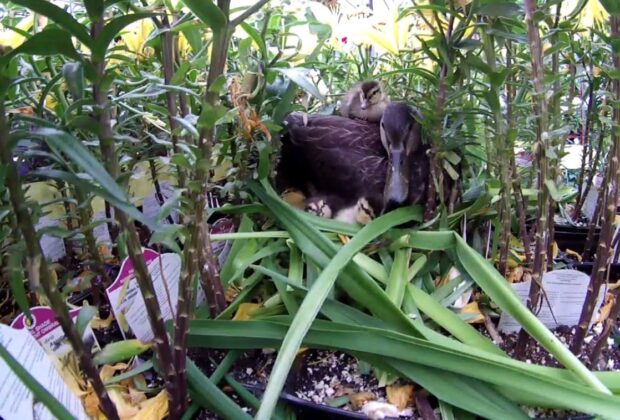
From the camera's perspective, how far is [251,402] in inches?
22.6

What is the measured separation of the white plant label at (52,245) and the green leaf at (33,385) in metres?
0.40

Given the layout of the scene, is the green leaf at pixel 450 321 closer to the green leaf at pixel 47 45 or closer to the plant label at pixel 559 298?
the plant label at pixel 559 298

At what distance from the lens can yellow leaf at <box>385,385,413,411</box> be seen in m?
0.58

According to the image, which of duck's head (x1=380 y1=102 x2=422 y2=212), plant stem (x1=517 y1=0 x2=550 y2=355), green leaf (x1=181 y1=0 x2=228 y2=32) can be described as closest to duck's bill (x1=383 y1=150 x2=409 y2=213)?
duck's head (x1=380 y1=102 x2=422 y2=212)

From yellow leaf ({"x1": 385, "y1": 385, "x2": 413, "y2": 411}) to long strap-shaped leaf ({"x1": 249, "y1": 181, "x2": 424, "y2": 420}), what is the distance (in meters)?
0.12

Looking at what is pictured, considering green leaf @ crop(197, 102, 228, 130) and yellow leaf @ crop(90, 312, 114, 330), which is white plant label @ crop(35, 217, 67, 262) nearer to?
yellow leaf @ crop(90, 312, 114, 330)

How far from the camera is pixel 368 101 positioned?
39.4 inches

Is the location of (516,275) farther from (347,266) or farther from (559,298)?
(347,266)

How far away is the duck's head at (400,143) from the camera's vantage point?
82cm

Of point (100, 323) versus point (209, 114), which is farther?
point (100, 323)

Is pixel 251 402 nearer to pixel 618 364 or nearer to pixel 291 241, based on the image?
pixel 291 241

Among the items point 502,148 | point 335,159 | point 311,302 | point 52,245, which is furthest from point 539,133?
point 52,245

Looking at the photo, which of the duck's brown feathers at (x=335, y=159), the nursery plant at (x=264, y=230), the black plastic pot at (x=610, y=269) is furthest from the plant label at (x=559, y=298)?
the duck's brown feathers at (x=335, y=159)

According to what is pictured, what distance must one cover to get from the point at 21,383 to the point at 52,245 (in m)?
0.38
